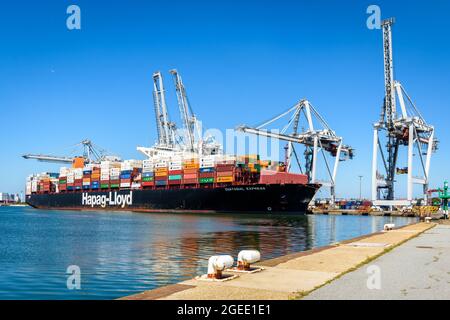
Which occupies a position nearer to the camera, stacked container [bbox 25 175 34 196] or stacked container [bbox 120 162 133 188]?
stacked container [bbox 120 162 133 188]

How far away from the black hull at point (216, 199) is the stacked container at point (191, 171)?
6.54 feet

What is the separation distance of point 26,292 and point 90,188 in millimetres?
101992

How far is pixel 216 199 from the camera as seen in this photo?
8162cm

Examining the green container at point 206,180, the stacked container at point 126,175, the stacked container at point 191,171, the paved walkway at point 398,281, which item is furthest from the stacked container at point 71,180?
the paved walkway at point 398,281

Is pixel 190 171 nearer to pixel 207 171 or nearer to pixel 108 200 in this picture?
pixel 207 171

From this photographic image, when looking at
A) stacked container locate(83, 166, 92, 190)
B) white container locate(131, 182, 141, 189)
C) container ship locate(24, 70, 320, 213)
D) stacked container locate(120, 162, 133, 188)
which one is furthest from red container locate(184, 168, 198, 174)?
stacked container locate(83, 166, 92, 190)

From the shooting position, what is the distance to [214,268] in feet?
36.9

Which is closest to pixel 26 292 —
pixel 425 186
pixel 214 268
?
pixel 214 268

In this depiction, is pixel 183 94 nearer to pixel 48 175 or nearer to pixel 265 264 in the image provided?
pixel 48 175

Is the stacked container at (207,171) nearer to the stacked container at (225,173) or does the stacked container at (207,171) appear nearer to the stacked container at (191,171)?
the stacked container at (191,171)

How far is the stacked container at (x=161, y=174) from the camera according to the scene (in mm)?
92688

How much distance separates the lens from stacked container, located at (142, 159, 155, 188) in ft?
317

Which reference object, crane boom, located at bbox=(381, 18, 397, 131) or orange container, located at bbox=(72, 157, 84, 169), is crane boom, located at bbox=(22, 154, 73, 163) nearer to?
orange container, located at bbox=(72, 157, 84, 169)

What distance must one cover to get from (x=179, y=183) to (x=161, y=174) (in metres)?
6.08
